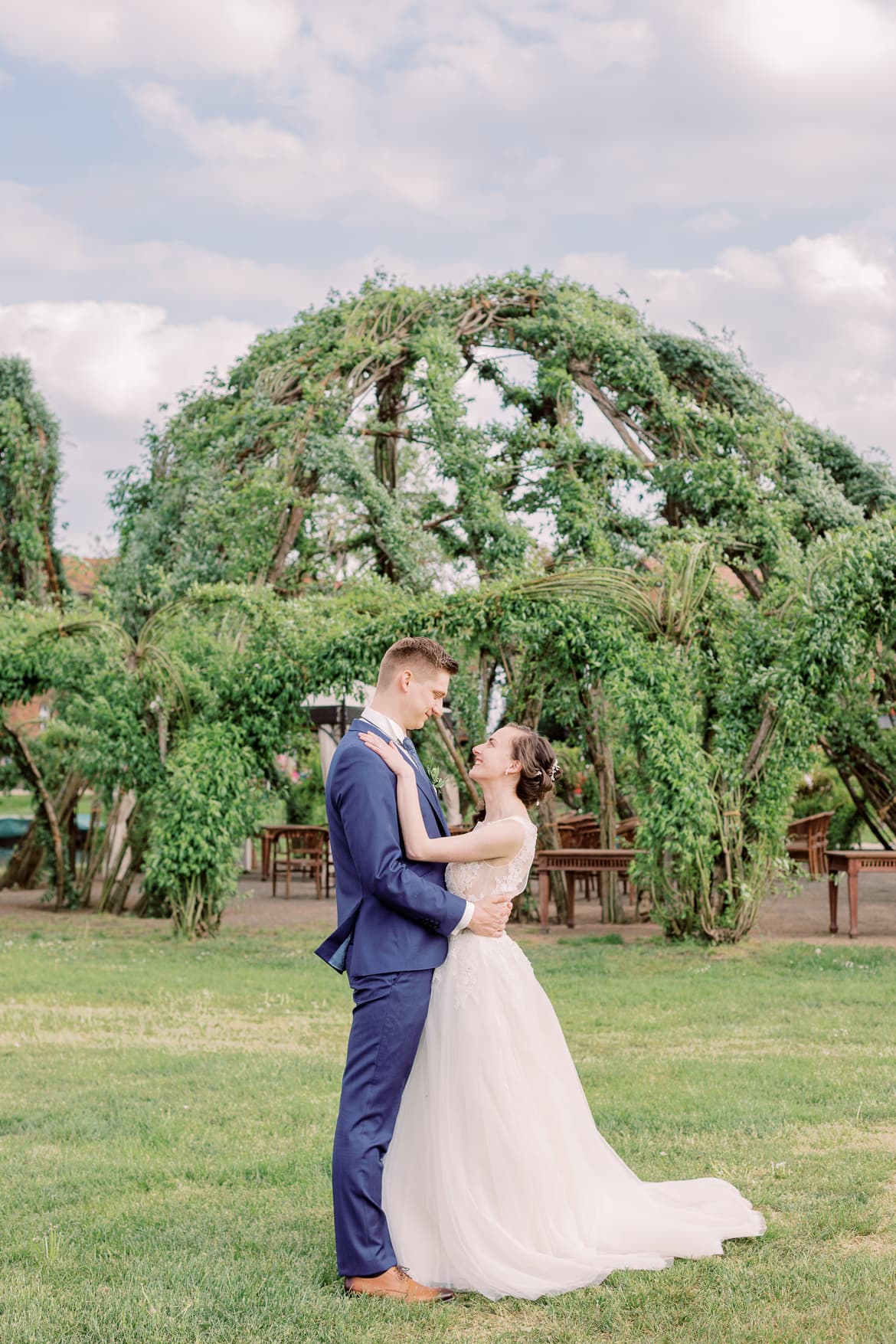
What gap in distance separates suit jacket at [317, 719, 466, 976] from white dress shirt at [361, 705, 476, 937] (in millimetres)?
24

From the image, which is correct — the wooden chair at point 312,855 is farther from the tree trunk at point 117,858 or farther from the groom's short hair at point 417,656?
the groom's short hair at point 417,656

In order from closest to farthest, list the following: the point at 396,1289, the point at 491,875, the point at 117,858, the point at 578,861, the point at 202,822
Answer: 1. the point at 396,1289
2. the point at 491,875
3. the point at 202,822
4. the point at 578,861
5. the point at 117,858

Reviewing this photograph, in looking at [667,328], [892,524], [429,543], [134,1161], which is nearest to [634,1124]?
[134,1161]

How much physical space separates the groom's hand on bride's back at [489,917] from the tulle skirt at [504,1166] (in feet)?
0.17

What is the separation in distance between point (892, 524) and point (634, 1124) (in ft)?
24.4

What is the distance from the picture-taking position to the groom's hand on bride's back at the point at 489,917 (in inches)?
160

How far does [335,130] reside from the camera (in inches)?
352

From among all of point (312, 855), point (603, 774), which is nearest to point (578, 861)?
point (603, 774)

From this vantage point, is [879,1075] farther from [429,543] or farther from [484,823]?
[429,543]

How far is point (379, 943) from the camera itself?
3.92m

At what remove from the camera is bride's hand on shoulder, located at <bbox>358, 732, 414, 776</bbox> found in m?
3.95

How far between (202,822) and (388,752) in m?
8.81

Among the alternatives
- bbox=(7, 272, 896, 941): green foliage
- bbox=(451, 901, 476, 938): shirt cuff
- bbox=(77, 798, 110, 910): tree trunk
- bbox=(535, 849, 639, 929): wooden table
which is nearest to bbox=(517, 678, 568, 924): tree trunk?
bbox=(7, 272, 896, 941): green foliage

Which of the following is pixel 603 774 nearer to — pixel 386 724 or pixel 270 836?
pixel 270 836
